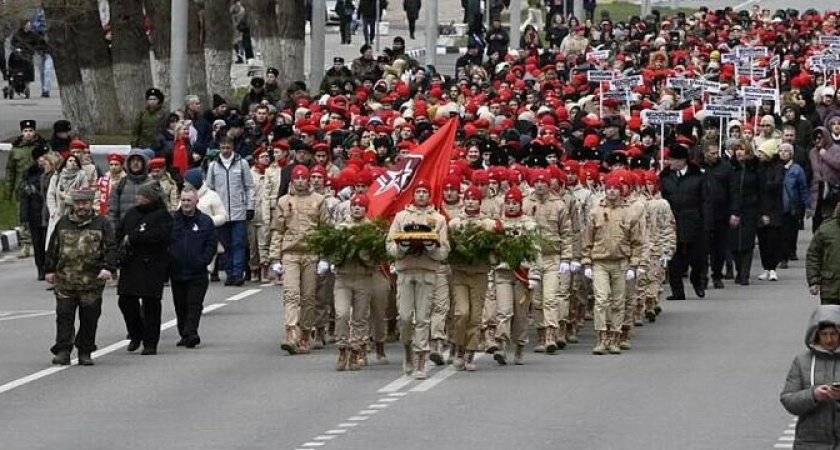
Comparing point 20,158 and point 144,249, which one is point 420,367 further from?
point 20,158

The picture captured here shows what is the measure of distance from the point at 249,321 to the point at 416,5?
153 ft

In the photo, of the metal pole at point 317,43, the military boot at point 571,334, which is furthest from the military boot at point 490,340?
the metal pole at point 317,43

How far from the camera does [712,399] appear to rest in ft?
67.9

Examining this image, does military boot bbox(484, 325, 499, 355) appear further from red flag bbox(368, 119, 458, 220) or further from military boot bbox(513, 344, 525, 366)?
red flag bbox(368, 119, 458, 220)

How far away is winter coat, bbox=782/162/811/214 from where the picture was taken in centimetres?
3219

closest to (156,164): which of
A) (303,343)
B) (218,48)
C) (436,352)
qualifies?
(303,343)

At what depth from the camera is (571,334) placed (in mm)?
25219

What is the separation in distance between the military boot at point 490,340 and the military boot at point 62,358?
3.38m

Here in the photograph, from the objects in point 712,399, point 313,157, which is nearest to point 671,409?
point 712,399

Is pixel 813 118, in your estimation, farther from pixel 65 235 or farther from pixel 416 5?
pixel 416 5

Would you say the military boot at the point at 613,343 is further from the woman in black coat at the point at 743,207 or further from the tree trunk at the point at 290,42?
the tree trunk at the point at 290,42

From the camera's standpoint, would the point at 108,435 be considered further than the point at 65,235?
No

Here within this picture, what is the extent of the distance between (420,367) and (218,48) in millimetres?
25298

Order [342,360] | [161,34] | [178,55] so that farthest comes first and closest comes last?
[161,34]
[178,55]
[342,360]
